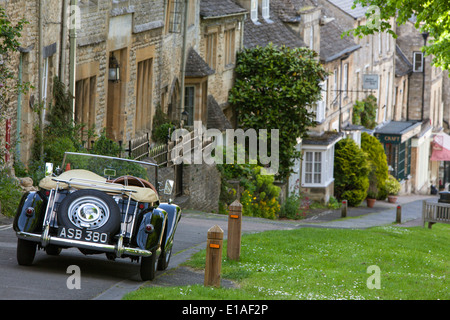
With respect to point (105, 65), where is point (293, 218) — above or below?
below

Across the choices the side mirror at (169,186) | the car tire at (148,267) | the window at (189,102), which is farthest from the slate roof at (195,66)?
the car tire at (148,267)

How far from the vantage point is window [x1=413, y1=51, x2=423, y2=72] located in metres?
58.8

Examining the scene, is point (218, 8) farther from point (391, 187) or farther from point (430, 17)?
point (391, 187)

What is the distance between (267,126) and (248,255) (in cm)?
1901

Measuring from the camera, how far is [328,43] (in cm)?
4128

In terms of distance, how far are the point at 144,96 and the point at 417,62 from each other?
127 feet

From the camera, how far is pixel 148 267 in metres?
10.1

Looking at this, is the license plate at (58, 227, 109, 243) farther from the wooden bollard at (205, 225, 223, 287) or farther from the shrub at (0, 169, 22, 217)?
the shrub at (0, 169, 22, 217)

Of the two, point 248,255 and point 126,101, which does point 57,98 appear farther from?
point 248,255

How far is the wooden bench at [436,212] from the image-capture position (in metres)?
Answer: 24.5

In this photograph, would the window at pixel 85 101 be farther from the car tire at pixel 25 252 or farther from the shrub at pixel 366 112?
the shrub at pixel 366 112

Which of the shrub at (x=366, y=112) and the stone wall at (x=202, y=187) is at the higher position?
the shrub at (x=366, y=112)

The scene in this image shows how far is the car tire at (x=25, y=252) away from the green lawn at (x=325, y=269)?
5.58 ft
